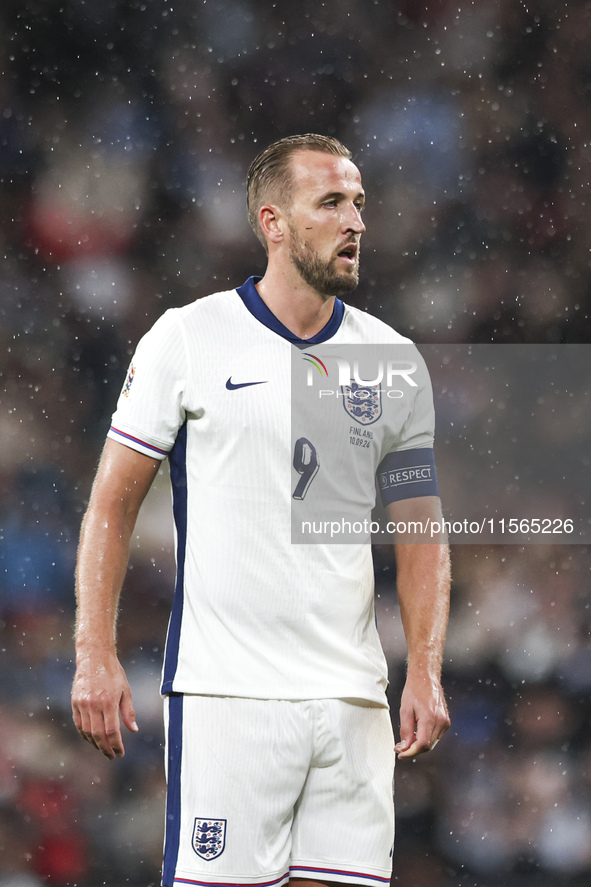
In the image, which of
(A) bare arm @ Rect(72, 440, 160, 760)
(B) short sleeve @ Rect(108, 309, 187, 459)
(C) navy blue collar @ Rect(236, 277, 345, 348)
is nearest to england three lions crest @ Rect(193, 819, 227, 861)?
(A) bare arm @ Rect(72, 440, 160, 760)

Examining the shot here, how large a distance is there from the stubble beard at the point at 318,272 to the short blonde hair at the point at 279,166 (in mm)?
65

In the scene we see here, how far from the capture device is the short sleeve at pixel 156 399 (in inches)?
51.9

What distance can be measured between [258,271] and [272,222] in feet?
2.85

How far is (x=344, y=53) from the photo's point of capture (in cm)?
241

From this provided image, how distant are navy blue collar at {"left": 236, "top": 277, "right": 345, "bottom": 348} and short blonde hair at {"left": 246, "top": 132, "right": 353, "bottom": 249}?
0.08 meters

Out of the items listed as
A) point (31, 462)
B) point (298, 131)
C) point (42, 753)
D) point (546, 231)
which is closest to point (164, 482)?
point (31, 462)

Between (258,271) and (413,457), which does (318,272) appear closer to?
(413,457)

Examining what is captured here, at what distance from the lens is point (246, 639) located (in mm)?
1289

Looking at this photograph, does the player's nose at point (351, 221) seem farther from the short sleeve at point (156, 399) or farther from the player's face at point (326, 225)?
the short sleeve at point (156, 399)

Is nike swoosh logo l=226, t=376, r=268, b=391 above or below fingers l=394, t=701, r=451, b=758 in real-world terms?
above

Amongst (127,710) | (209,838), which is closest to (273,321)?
(127,710)

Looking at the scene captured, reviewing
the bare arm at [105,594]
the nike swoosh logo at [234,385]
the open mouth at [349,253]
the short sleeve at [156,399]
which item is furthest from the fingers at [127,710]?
the open mouth at [349,253]

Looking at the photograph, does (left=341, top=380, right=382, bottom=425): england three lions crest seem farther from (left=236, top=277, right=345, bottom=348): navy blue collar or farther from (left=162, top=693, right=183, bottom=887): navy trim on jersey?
(left=162, top=693, right=183, bottom=887): navy trim on jersey

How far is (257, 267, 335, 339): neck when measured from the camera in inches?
56.7
